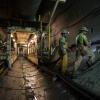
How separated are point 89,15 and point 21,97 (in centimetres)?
545

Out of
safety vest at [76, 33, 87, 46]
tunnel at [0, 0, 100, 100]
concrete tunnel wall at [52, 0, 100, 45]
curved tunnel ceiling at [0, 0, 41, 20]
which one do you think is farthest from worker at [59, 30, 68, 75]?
curved tunnel ceiling at [0, 0, 41, 20]

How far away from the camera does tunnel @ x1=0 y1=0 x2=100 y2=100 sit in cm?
589

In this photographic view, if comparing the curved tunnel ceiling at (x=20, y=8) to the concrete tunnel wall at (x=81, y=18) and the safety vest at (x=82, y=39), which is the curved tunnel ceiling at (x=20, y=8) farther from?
the safety vest at (x=82, y=39)

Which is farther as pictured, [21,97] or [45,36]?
[45,36]

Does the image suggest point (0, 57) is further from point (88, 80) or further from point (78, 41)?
point (88, 80)

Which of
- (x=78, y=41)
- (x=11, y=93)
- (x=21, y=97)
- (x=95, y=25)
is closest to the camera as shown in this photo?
(x=21, y=97)

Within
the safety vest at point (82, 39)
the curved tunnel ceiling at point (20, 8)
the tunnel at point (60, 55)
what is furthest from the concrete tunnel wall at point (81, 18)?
the curved tunnel ceiling at point (20, 8)

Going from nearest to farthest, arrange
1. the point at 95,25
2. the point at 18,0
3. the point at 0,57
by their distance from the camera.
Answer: the point at 95,25 < the point at 18,0 < the point at 0,57

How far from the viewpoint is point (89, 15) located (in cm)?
938

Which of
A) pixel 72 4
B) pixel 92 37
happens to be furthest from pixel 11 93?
pixel 72 4

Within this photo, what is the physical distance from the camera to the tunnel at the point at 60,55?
19.3 ft

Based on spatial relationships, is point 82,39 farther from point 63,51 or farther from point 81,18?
point 81,18

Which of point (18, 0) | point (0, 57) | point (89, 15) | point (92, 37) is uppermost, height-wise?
point (18, 0)

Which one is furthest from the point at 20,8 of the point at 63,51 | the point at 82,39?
the point at 82,39
